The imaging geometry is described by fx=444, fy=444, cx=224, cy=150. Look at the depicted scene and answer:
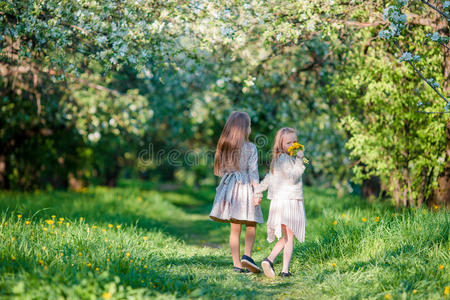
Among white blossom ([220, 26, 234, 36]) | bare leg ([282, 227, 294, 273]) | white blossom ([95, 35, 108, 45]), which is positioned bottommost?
bare leg ([282, 227, 294, 273])

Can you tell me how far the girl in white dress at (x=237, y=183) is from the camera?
546 cm

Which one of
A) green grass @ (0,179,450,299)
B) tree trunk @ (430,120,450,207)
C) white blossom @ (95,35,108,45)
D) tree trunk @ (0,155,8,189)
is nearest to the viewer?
green grass @ (0,179,450,299)

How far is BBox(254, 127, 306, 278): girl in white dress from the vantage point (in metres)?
5.27

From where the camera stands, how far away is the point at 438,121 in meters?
6.80

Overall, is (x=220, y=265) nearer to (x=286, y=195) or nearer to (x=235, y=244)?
(x=235, y=244)

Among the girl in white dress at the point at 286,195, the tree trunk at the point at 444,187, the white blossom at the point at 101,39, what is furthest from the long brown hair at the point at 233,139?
the tree trunk at the point at 444,187

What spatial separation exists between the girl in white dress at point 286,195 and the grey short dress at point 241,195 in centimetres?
14

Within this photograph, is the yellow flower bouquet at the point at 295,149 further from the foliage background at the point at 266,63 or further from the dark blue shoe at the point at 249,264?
the foliage background at the point at 266,63

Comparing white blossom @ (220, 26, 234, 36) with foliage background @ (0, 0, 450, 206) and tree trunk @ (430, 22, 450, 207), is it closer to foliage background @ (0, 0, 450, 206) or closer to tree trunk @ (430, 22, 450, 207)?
foliage background @ (0, 0, 450, 206)

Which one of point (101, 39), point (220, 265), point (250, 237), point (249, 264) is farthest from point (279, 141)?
point (101, 39)

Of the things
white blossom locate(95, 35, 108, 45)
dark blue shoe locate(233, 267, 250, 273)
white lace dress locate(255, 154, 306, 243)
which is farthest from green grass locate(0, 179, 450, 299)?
white blossom locate(95, 35, 108, 45)

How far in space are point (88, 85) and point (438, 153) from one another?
734 centimetres

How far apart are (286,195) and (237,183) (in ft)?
2.09

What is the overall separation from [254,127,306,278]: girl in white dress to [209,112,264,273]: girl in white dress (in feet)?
0.57
